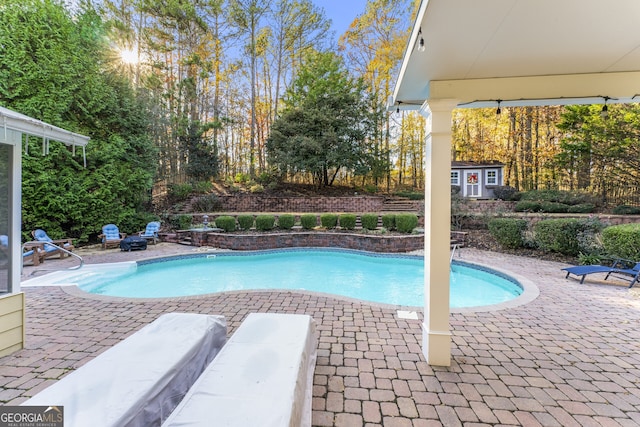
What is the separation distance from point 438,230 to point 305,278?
208 inches

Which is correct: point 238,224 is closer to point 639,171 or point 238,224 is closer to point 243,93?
point 243,93

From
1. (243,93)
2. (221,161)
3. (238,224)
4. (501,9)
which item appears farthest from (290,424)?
(243,93)

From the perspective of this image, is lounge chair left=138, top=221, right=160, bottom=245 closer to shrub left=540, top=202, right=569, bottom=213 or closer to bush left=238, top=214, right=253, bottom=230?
bush left=238, top=214, right=253, bottom=230

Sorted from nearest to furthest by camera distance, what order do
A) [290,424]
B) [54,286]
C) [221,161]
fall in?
[290,424] < [54,286] < [221,161]

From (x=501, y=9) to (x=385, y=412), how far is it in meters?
2.77

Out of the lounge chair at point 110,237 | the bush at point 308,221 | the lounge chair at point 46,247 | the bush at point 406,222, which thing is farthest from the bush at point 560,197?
the lounge chair at point 46,247

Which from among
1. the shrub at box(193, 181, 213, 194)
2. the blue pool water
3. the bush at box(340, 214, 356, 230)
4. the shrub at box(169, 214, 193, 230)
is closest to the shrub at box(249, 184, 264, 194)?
the shrub at box(193, 181, 213, 194)

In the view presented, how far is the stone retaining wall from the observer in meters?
9.48

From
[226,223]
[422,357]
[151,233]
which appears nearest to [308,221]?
[226,223]

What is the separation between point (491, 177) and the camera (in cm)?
1684

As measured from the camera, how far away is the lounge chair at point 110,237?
9.17 meters

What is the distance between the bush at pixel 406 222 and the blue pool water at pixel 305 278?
2040mm

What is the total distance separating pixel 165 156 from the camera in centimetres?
1584
